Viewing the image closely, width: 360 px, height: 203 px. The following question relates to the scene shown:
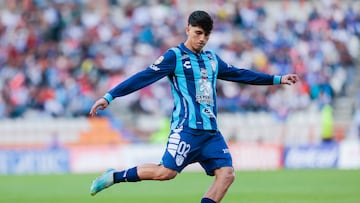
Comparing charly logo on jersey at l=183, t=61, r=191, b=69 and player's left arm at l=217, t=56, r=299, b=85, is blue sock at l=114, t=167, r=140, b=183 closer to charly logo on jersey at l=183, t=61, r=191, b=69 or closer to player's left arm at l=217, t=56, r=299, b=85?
charly logo on jersey at l=183, t=61, r=191, b=69

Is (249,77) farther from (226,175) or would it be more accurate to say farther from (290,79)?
(226,175)

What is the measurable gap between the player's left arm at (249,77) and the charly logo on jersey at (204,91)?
14.6 inches

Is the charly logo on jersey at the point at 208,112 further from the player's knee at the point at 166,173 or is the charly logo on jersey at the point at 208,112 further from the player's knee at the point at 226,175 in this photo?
the player's knee at the point at 166,173

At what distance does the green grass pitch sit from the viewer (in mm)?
13930

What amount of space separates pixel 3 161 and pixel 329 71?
31.4ft

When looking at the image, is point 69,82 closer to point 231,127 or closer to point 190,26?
point 231,127

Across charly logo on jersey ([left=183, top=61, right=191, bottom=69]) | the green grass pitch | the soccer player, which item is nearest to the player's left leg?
the soccer player

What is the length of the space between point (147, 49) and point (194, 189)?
33.7 feet

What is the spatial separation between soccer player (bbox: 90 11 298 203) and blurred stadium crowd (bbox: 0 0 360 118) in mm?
14616

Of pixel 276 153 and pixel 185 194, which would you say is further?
pixel 276 153

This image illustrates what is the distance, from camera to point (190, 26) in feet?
30.3

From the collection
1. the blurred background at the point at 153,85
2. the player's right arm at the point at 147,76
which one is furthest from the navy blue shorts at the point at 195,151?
the blurred background at the point at 153,85

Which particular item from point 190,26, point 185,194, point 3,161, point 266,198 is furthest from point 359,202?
A: point 3,161

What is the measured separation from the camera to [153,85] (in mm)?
24547
